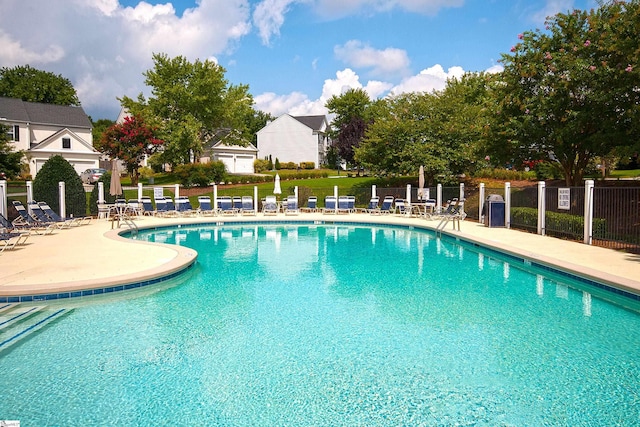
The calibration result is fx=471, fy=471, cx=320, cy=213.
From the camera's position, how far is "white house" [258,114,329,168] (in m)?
55.5

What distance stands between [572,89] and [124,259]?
51.0ft

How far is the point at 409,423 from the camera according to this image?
3916 millimetres

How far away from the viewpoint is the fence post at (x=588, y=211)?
1205 cm

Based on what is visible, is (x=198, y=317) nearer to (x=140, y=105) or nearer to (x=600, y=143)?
(x=600, y=143)

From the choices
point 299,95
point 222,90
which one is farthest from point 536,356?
point 299,95

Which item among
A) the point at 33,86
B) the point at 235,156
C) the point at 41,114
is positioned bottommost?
the point at 235,156

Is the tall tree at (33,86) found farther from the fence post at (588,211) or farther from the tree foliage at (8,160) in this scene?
the fence post at (588,211)

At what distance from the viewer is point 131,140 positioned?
35.5 m

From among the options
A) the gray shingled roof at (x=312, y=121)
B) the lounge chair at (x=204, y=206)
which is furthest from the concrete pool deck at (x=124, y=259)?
the gray shingled roof at (x=312, y=121)

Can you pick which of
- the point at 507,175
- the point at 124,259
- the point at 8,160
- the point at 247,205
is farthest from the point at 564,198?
the point at 8,160

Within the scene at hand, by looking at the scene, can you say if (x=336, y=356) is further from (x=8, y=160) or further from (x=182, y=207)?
(x=8, y=160)

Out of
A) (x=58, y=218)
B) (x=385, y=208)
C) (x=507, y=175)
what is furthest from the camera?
(x=507, y=175)

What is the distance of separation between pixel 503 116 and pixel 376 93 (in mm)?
44303

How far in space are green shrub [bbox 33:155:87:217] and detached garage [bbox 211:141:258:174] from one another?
23053 millimetres
